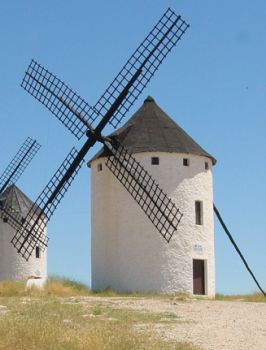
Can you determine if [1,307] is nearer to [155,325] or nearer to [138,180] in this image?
[155,325]

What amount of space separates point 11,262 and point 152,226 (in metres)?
13.0

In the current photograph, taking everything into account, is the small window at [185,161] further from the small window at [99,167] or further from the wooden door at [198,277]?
the wooden door at [198,277]

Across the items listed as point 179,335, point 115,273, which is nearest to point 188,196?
point 115,273

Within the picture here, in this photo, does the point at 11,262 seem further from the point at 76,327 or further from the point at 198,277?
the point at 76,327

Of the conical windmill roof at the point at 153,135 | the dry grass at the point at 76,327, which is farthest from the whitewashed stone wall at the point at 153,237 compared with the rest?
the dry grass at the point at 76,327

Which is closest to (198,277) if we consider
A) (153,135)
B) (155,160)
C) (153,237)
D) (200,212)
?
(200,212)

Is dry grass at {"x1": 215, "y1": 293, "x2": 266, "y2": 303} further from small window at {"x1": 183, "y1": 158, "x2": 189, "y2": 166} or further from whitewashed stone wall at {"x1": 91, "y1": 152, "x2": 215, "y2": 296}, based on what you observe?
small window at {"x1": 183, "y1": 158, "x2": 189, "y2": 166}

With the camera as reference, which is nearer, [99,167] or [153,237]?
[153,237]

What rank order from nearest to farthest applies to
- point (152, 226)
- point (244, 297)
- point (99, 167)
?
point (152, 226)
point (99, 167)
point (244, 297)

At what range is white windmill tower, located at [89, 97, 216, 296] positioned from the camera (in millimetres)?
29344

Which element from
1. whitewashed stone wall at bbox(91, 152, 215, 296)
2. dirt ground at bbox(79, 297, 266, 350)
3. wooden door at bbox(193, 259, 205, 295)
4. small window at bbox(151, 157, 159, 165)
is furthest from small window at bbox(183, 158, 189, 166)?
dirt ground at bbox(79, 297, 266, 350)

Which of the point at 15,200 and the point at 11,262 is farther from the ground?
the point at 15,200

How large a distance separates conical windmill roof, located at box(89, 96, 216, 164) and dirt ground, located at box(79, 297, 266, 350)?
6.81m

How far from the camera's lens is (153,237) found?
96.2ft
